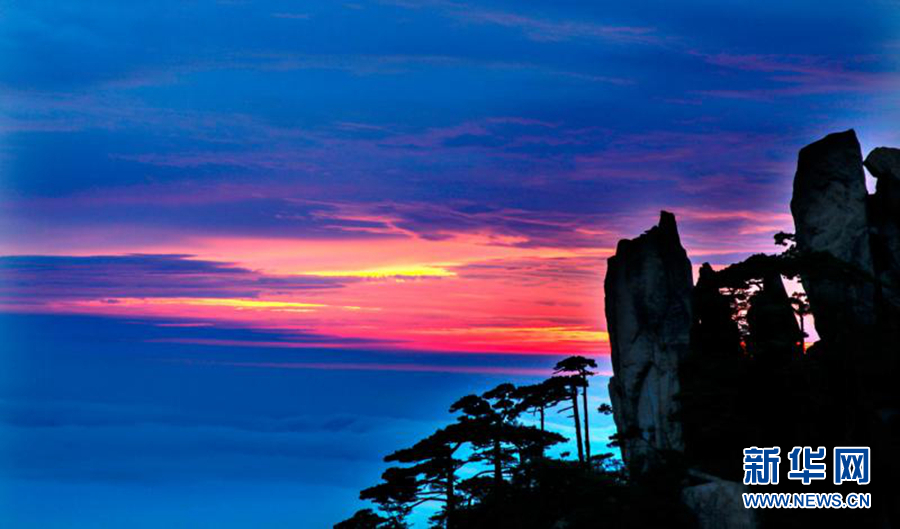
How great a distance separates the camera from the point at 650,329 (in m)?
54.9

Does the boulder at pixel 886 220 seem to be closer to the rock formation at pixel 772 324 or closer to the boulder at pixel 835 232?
the boulder at pixel 835 232

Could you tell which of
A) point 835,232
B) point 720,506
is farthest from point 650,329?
point 720,506

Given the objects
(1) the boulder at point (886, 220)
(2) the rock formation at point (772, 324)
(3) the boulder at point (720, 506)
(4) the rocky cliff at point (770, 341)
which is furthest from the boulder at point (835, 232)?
(3) the boulder at point (720, 506)

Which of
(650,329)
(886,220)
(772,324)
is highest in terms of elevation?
(886,220)

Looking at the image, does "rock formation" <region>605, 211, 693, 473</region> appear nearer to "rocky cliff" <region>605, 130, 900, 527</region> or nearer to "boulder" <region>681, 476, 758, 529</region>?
"rocky cliff" <region>605, 130, 900, 527</region>

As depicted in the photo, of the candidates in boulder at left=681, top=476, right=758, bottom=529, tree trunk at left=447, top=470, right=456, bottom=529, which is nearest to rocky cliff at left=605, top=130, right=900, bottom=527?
boulder at left=681, top=476, right=758, bottom=529

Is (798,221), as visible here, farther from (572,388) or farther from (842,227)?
(572,388)

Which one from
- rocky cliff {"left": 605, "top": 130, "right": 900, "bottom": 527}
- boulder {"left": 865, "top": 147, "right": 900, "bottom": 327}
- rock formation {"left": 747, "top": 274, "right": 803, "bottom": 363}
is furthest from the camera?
boulder {"left": 865, "top": 147, "right": 900, "bottom": 327}

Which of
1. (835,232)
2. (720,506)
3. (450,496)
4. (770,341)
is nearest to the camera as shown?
(720,506)

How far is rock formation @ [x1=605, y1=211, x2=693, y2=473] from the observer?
177 feet

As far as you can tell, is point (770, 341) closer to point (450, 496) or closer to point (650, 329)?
point (650, 329)

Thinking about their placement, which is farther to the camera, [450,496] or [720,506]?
[450,496]

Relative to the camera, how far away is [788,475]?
32.6 metres

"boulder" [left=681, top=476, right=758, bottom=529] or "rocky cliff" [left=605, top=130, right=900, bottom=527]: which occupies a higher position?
"rocky cliff" [left=605, top=130, right=900, bottom=527]
